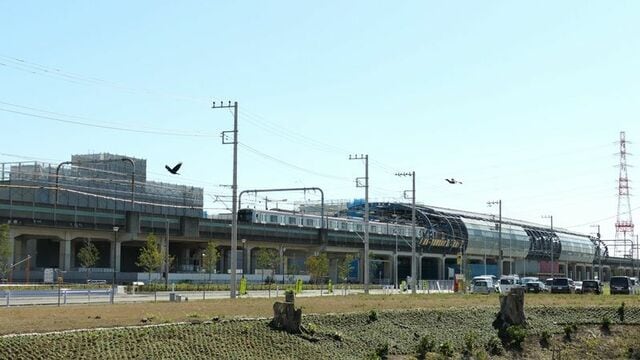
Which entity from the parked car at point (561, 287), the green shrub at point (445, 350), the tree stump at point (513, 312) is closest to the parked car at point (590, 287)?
the parked car at point (561, 287)

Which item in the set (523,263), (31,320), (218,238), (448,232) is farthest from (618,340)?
(523,263)

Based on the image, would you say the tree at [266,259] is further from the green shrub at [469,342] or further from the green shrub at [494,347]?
the green shrub at [494,347]

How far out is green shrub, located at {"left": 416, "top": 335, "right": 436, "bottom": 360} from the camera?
29081mm

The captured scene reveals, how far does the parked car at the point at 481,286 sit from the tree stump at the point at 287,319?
49.4 m

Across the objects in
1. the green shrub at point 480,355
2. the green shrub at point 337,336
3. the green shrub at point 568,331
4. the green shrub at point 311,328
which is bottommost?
the green shrub at point 480,355

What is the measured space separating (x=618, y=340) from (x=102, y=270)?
6510cm

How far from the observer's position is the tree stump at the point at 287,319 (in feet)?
88.8

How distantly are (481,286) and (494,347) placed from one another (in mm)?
43447

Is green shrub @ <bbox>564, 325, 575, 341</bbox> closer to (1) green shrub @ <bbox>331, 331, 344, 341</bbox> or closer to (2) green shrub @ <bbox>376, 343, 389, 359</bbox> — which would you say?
(2) green shrub @ <bbox>376, 343, 389, 359</bbox>

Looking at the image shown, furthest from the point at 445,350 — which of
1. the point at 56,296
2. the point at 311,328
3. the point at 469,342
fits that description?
the point at 56,296

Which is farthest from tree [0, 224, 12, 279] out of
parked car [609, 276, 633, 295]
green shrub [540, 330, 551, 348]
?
parked car [609, 276, 633, 295]

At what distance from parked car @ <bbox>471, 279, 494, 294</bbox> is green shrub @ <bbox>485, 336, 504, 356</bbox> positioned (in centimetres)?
4158

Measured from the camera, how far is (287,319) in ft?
89.3

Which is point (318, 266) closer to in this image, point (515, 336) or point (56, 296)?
point (56, 296)
